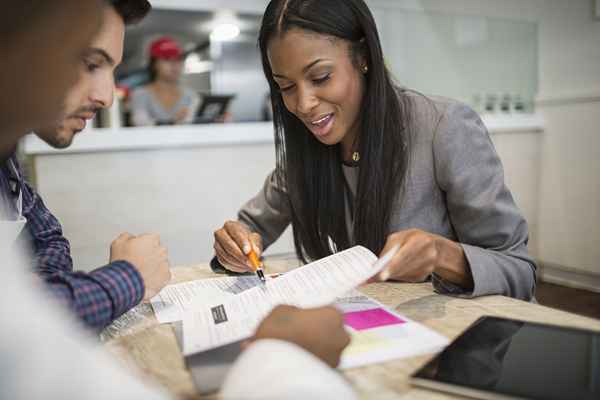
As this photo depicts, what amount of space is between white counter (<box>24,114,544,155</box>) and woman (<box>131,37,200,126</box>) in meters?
0.83

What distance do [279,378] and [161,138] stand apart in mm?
2418

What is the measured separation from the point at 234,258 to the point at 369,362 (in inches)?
23.0

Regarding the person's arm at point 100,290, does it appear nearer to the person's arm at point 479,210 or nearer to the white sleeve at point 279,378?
the white sleeve at point 279,378

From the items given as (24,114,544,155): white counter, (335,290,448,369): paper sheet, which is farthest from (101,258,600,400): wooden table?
(24,114,544,155): white counter

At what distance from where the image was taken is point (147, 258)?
2.94 feet

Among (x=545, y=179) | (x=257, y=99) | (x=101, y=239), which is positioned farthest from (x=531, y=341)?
(x=257, y=99)

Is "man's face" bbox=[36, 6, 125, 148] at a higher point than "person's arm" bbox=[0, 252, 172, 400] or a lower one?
higher

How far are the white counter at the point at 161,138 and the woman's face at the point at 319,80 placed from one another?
1556 millimetres

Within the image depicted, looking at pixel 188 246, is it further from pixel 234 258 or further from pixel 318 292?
pixel 318 292

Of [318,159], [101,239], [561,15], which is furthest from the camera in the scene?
[561,15]

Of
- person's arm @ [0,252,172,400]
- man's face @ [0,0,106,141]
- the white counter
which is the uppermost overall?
man's face @ [0,0,106,141]

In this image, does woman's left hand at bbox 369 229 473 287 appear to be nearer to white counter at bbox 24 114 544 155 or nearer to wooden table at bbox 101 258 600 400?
wooden table at bbox 101 258 600 400

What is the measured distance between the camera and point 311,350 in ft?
1.94

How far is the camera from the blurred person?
1.27 ft
